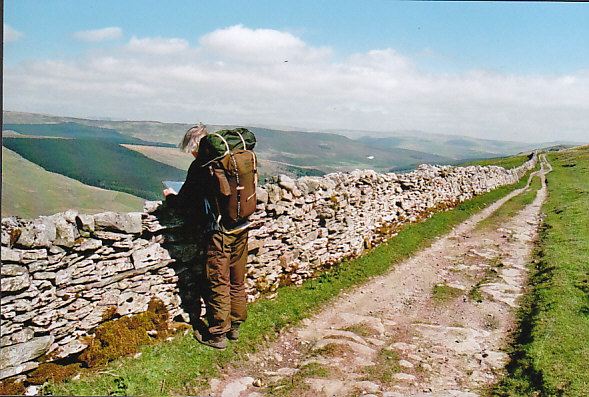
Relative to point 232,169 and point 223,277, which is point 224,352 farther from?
point 232,169

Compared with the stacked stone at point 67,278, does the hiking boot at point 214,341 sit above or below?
below

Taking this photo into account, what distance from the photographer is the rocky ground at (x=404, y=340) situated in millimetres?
5492

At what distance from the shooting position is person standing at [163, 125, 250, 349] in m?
5.84

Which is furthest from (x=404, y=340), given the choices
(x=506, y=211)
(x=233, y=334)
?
(x=506, y=211)

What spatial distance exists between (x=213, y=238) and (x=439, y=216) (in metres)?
13.8

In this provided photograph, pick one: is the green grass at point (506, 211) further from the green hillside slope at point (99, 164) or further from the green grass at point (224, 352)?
the green hillside slope at point (99, 164)

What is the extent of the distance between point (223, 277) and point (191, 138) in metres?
2.25

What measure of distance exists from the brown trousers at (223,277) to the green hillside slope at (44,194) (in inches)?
55.9

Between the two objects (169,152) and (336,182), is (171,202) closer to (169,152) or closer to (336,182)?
(169,152)

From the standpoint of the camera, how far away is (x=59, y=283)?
5.04 m

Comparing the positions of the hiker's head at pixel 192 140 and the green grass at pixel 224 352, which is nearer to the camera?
the green grass at pixel 224 352

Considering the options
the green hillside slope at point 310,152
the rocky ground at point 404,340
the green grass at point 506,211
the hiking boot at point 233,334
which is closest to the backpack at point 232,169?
the hiking boot at point 233,334

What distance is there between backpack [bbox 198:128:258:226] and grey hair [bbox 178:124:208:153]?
1.02 ft

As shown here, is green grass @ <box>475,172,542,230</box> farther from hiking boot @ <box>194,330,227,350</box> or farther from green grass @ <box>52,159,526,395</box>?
hiking boot @ <box>194,330,227,350</box>
